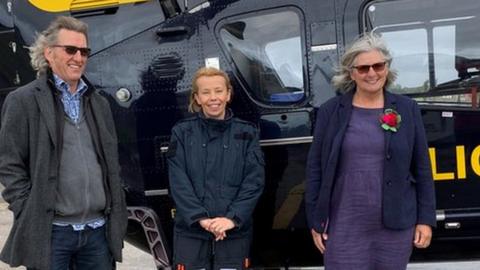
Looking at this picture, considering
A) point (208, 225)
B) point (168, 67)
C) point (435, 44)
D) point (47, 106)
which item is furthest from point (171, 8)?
point (435, 44)

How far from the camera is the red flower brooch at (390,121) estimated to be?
2.79m

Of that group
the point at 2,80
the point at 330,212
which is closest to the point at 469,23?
the point at 330,212

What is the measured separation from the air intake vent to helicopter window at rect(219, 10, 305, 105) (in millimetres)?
311

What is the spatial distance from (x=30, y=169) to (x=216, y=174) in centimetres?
A: 93

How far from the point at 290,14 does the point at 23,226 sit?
2.00 meters

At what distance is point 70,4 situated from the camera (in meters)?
4.00

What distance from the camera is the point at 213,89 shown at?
3201mm

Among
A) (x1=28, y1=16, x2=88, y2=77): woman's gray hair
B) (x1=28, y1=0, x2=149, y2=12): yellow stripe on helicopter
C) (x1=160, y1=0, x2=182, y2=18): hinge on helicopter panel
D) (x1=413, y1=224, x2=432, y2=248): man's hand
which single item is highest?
(x1=28, y1=0, x2=149, y2=12): yellow stripe on helicopter

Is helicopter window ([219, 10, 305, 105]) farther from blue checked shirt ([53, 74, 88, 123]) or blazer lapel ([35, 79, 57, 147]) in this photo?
blazer lapel ([35, 79, 57, 147])

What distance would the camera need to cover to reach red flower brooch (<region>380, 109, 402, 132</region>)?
2.79 meters

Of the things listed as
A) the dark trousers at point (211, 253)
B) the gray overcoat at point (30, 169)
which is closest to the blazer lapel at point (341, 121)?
the dark trousers at point (211, 253)

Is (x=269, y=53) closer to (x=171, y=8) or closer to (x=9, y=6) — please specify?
(x=171, y=8)

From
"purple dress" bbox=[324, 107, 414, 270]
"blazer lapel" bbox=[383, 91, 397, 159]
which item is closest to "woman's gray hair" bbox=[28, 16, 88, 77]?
"purple dress" bbox=[324, 107, 414, 270]

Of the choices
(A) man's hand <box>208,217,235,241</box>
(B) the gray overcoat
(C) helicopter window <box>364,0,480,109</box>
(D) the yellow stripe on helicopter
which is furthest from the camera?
(D) the yellow stripe on helicopter
